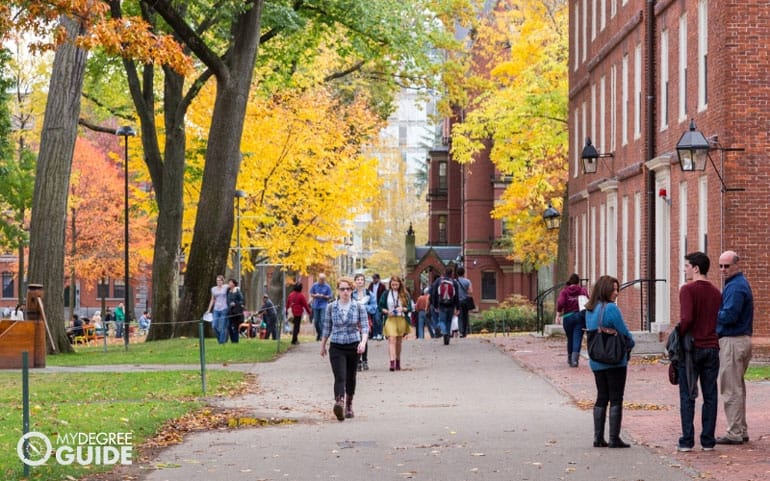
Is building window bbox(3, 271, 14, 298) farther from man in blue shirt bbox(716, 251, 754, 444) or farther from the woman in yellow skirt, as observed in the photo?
man in blue shirt bbox(716, 251, 754, 444)

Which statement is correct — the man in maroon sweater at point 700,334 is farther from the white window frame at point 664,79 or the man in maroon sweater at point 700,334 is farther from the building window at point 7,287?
the building window at point 7,287

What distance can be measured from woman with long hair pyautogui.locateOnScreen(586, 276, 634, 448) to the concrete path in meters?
0.22

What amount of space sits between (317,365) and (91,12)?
982cm

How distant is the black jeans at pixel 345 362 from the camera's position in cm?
1681

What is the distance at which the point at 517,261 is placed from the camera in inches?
3066

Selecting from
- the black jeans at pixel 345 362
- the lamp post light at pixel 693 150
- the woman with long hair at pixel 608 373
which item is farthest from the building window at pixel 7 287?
the woman with long hair at pixel 608 373

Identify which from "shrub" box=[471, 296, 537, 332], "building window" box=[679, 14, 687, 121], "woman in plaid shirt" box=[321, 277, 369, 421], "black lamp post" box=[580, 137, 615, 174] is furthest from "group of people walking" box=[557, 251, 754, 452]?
"shrub" box=[471, 296, 537, 332]

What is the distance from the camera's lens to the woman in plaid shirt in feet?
55.1

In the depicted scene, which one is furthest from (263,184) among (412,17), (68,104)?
(68,104)

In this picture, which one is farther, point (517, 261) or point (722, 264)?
point (517, 261)

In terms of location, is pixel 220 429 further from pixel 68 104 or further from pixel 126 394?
pixel 68 104

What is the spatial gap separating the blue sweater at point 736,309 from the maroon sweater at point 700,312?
0.19m

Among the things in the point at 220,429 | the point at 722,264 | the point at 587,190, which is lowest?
the point at 220,429

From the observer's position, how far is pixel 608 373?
45.3ft
